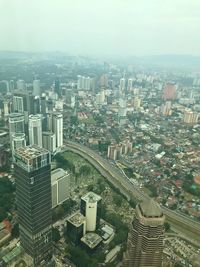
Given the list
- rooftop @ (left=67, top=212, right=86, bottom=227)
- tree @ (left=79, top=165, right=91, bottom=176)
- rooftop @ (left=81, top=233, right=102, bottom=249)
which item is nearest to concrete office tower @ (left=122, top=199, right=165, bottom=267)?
rooftop @ (left=81, top=233, right=102, bottom=249)

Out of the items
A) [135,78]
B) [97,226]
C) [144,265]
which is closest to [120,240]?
[97,226]

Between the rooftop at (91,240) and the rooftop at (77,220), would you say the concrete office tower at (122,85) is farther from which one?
the rooftop at (91,240)

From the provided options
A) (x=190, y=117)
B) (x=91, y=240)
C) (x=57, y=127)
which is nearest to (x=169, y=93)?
(x=190, y=117)

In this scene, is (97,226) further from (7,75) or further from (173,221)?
(7,75)

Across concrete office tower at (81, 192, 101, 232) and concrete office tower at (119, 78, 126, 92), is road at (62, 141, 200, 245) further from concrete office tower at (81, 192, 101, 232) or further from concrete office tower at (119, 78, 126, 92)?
concrete office tower at (119, 78, 126, 92)

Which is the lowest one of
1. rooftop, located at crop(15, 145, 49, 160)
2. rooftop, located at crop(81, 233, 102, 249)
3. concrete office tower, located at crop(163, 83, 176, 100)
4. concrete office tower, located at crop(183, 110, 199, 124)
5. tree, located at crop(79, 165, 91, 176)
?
tree, located at crop(79, 165, 91, 176)
